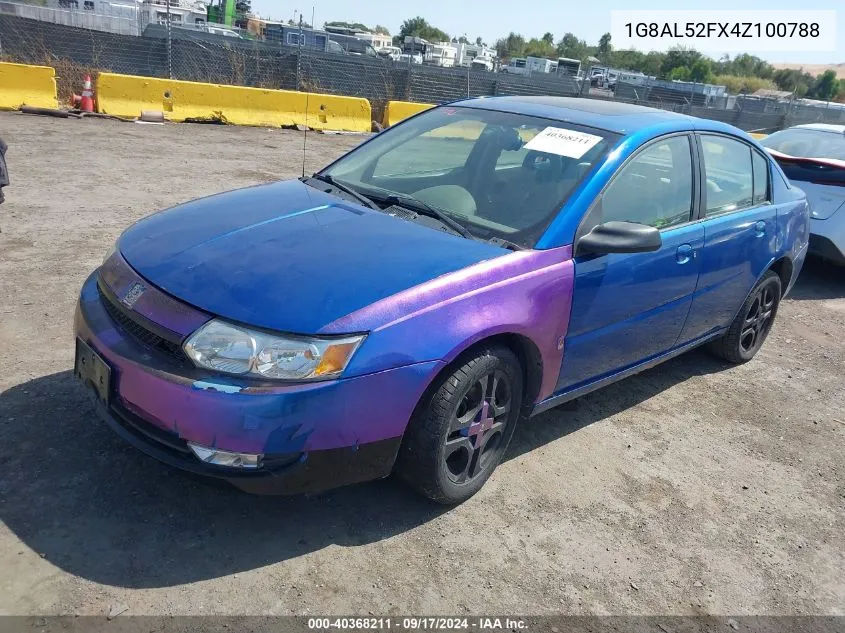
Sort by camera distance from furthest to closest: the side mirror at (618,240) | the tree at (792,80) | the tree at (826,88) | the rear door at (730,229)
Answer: the tree at (792,80), the tree at (826,88), the rear door at (730,229), the side mirror at (618,240)

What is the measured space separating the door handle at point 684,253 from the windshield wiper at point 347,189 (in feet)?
5.39

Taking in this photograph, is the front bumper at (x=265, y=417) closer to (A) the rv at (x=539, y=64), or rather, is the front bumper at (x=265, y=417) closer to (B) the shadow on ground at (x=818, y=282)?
(B) the shadow on ground at (x=818, y=282)

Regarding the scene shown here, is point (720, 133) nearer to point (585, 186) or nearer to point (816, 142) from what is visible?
point (585, 186)

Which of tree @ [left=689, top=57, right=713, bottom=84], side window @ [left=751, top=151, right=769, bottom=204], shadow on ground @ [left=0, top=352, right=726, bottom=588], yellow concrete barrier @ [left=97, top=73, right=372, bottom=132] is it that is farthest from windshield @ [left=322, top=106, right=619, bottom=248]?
tree @ [left=689, top=57, right=713, bottom=84]

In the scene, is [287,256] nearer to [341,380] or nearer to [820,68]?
[341,380]

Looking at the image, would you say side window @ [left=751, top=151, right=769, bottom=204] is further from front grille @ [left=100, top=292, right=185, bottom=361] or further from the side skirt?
front grille @ [left=100, top=292, right=185, bottom=361]

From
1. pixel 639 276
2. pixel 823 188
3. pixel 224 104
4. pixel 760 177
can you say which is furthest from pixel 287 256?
pixel 224 104

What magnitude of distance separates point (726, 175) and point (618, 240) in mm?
1672

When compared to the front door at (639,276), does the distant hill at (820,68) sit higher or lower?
higher

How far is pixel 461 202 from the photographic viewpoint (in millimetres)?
3506

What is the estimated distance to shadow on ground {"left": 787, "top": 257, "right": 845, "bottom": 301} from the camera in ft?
24.2

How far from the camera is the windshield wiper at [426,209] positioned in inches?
127

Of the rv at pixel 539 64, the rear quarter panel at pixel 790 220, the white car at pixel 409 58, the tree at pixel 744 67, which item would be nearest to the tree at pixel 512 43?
the tree at pixel 744 67

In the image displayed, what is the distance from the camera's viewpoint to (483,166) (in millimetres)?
3736
